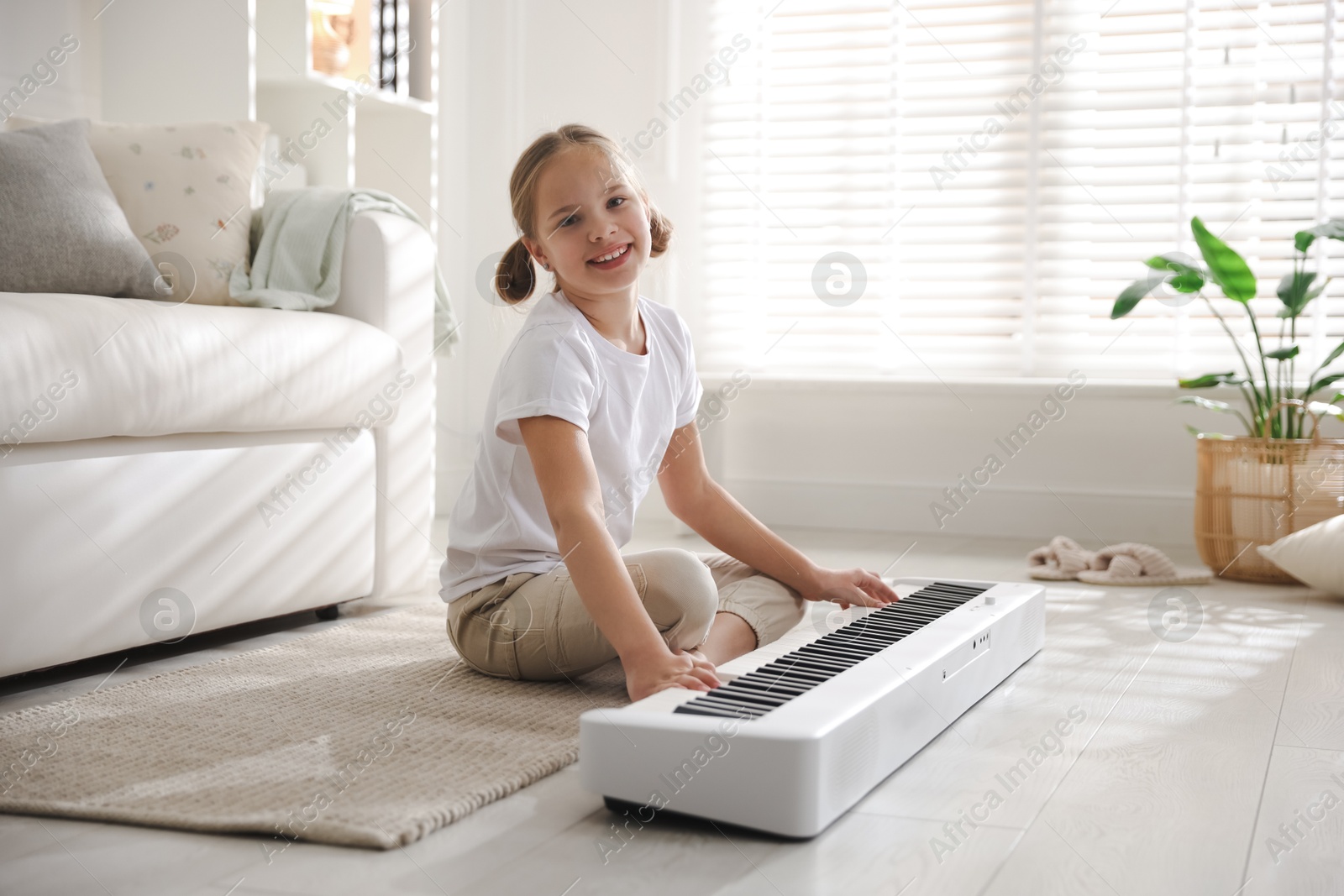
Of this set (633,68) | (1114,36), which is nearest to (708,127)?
(633,68)

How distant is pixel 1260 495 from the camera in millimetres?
2293

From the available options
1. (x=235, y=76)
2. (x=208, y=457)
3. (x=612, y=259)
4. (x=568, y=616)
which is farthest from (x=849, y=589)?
(x=235, y=76)

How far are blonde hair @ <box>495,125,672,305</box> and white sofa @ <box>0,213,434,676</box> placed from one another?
39 cm

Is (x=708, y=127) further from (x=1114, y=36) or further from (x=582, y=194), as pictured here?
(x=582, y=194)

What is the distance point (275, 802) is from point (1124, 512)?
227 centimetres

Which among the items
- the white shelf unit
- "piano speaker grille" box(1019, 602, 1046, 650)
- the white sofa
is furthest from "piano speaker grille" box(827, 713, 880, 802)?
the white shelf unit

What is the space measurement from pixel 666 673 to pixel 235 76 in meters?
1.82

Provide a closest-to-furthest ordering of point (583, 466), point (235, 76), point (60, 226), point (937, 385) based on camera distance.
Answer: point (583, 466)
point (60, 226)
point (235, 76)
point (937, 385)

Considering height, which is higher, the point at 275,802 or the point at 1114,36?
the point at 1114,36

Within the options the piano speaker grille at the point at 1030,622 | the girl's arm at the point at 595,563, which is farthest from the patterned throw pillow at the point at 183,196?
A: the piano speaker grille at the point at 1030,622

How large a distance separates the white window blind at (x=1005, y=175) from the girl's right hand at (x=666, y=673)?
2.06 meters

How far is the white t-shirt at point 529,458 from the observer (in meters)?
1.31

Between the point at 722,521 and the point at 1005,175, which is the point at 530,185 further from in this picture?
the point at 1005,175

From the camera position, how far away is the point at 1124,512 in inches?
111
